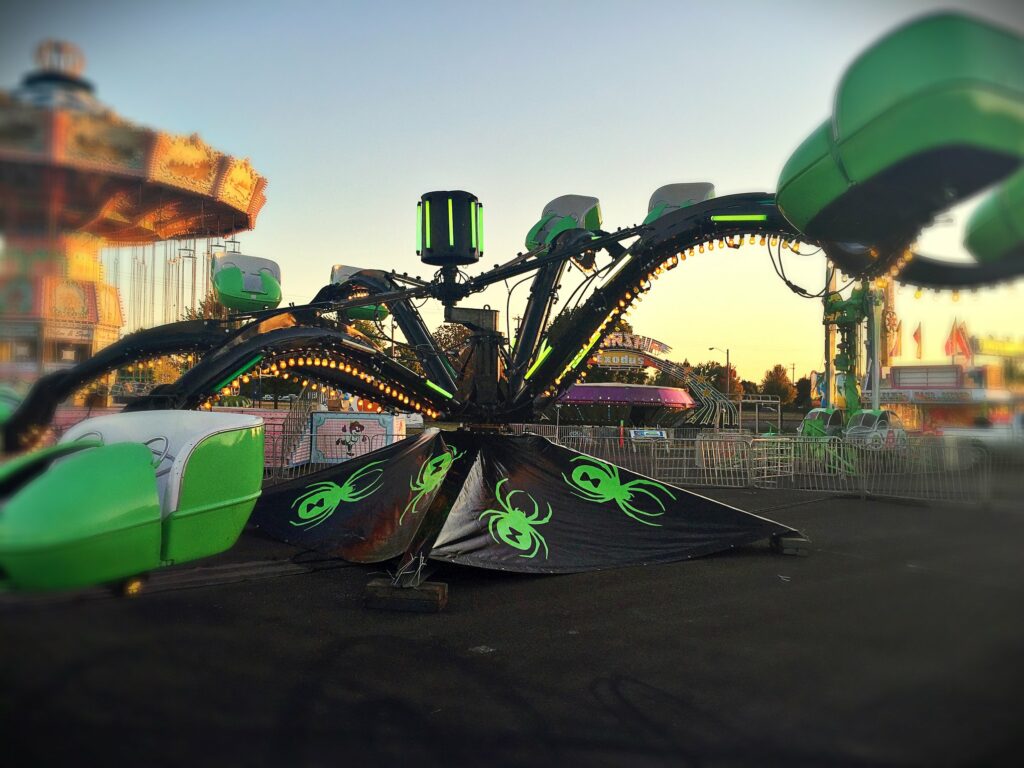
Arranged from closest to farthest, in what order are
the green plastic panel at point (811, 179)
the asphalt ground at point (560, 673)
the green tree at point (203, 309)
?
the asphalt ground at point (560, 673)
the green plastic panel at point (811, 179)
the green tree at point (203, 309)

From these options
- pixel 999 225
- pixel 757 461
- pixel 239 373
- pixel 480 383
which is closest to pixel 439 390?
pixel 480 383

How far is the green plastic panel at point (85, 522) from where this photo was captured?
1.51 meters

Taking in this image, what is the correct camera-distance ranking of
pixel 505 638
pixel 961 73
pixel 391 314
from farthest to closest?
pixel 391 314, pixel 505 638, pixel 961 73

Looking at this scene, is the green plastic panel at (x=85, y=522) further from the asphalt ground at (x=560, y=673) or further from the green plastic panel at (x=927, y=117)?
the green plastic panel at (x=927, y=117)

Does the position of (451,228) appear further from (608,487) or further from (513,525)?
(608,487)

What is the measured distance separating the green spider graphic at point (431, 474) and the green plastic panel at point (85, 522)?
4755 mm

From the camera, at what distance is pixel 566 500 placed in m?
7.12

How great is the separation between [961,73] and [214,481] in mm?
2283

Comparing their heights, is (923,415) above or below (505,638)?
above

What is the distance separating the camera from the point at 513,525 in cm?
679

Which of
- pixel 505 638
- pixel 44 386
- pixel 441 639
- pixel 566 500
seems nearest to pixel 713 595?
pixel 566 500

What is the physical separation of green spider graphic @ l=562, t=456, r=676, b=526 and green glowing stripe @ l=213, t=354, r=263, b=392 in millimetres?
3324

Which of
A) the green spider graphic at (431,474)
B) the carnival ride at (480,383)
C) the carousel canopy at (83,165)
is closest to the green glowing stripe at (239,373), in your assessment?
the carnival ride at (480,383)

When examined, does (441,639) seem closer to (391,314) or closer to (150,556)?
(150,556)
